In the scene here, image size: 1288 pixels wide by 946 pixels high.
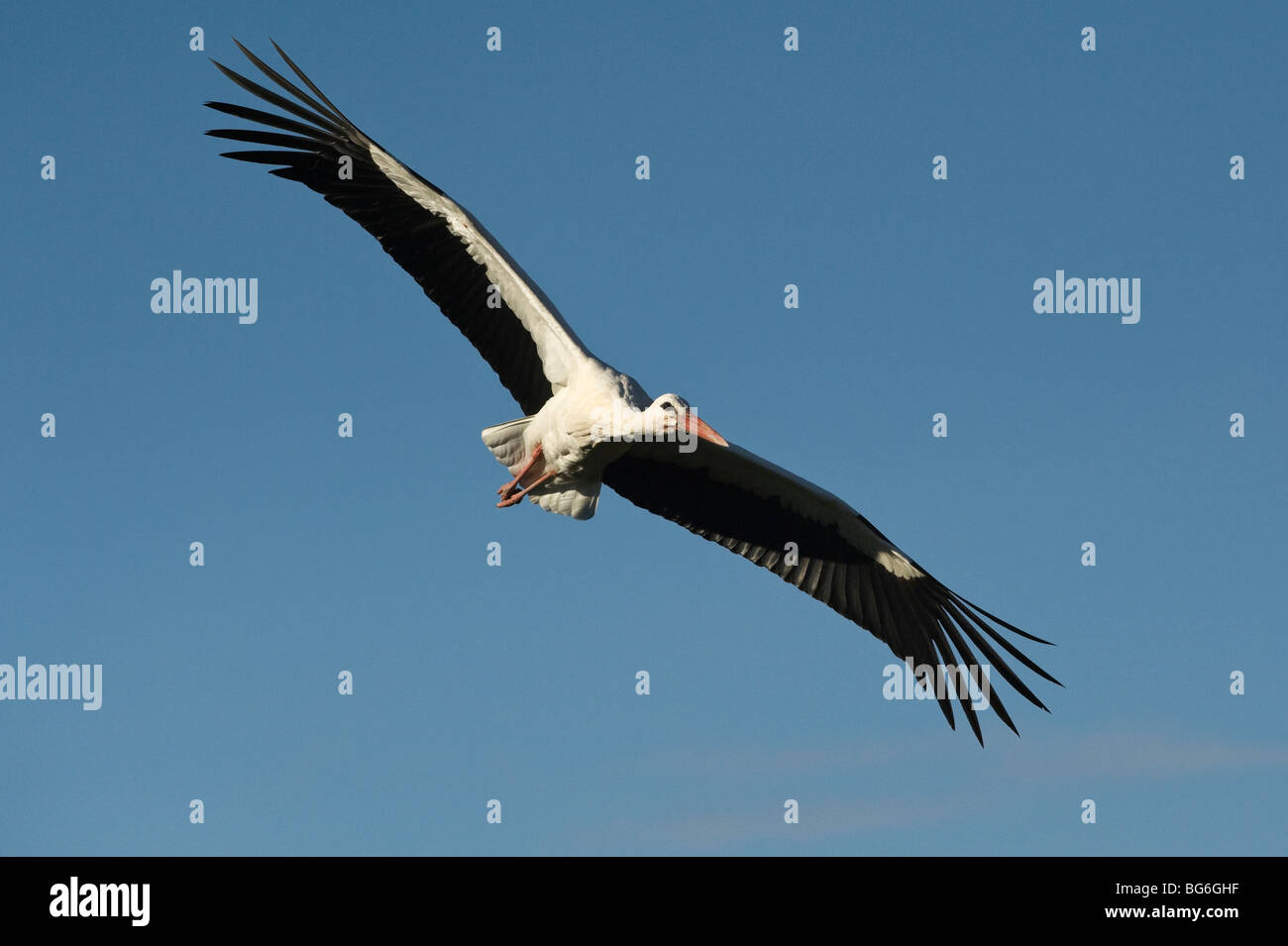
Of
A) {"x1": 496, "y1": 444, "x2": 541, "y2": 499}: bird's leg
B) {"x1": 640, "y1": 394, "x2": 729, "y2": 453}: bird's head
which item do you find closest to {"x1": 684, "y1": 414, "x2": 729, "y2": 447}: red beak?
{"x1": 640, "y1": 394, "x2": 729, "y2": 453}: bird's head

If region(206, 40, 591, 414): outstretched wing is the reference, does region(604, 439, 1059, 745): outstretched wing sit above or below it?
below

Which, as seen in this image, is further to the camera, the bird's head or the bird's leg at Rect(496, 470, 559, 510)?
the bird's leg at Rect(496, 470, 559, 510)

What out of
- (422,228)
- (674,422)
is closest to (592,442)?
(674,422)

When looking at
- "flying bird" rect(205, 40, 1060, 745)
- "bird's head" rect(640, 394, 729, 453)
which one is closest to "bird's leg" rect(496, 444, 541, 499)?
"flying bird" rect(205, 40, 1060, 745)

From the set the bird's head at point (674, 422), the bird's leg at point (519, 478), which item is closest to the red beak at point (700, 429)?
the bird's head at point (674, 422)

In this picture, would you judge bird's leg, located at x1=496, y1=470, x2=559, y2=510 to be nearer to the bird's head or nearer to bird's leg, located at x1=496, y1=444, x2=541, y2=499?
bird's leg, located at x1=496, y1=444, x2=541, y2=499

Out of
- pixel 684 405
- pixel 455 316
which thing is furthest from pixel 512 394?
pixel 684 405
